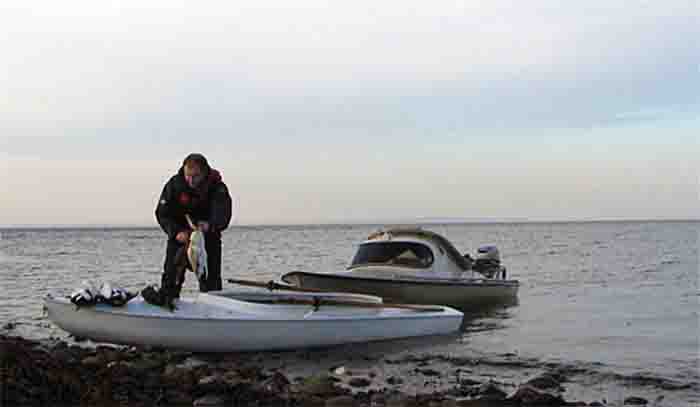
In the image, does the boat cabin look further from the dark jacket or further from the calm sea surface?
the dark jacket

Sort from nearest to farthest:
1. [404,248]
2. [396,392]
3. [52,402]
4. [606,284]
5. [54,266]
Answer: [52,402], [396,392], [404,248], [606,284], [54,266]

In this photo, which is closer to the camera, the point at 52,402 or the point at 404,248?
the point at 52,402

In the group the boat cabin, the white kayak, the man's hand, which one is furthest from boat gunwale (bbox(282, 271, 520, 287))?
the man's hand

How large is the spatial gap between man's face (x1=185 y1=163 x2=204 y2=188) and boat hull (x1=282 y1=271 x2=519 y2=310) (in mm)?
5118

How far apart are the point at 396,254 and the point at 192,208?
726 cm

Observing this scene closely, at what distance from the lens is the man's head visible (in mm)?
10516

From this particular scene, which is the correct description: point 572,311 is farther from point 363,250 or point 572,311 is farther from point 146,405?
point 146,405

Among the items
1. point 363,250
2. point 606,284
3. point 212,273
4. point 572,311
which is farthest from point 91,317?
point 606,284

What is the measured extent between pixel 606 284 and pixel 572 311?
737cm

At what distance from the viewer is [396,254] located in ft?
55.8

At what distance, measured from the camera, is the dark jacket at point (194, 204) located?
1056 cm

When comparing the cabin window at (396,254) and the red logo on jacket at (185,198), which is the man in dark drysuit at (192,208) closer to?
the red logo on jacket at (185,198)

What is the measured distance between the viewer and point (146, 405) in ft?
23.0

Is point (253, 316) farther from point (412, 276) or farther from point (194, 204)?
point (412, 276)
